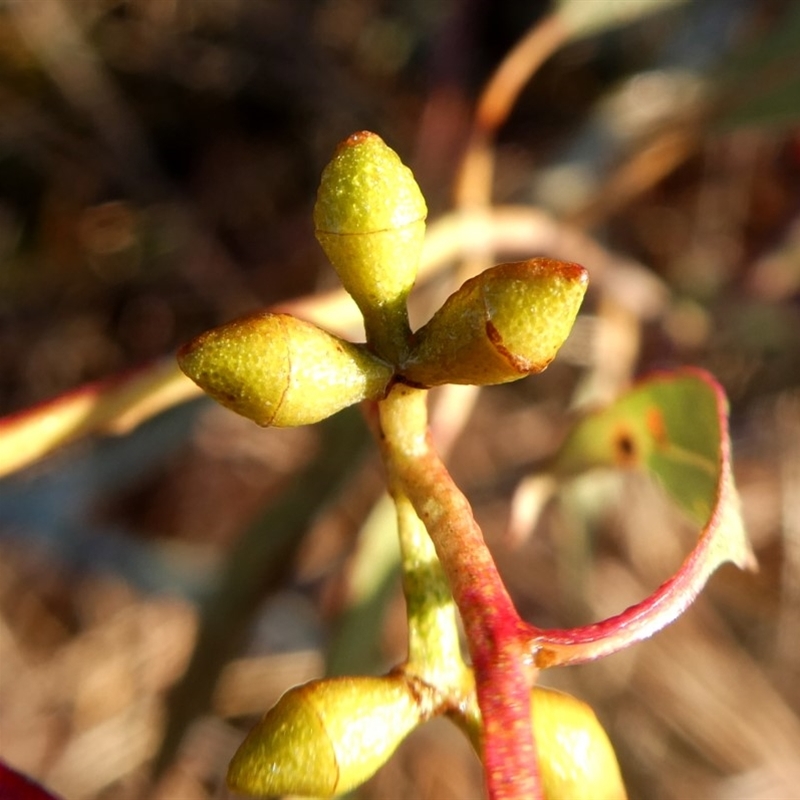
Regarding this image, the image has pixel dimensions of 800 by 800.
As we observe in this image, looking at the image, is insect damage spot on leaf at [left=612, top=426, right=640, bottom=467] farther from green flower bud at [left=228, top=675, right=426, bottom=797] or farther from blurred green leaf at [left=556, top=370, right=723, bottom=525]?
green flower bud at [left=228, top=675, right=426, bottom=797]

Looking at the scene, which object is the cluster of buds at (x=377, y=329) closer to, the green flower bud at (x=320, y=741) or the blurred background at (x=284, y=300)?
the green flower bud at (x=320, y=741)

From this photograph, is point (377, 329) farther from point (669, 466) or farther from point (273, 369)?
point (669, 466)

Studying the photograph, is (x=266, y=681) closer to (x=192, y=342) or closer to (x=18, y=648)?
(x=18, y=648)

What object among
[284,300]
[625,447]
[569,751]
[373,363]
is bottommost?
[284,300]

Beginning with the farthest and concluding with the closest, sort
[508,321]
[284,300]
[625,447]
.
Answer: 1. [284,300]
2. [625,447]
3. [508,321]

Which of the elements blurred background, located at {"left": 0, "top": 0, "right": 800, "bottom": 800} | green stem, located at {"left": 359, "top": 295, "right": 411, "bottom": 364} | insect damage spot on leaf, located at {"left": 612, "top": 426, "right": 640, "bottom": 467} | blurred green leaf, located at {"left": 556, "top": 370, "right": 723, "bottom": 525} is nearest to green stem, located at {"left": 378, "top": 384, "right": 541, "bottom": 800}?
green stem, located at {"left": 359, "top": 295, "right": 411, "bottom": 364}

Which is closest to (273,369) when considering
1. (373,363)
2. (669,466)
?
(373,363)
